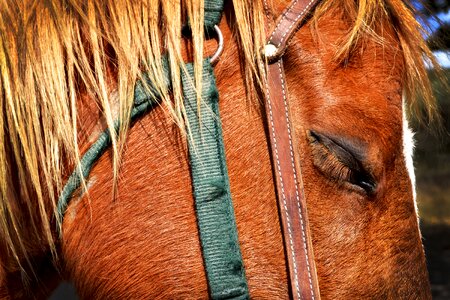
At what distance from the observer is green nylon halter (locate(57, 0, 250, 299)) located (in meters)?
1.15

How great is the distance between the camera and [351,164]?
3.95ft

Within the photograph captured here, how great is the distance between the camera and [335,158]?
1.20 meters

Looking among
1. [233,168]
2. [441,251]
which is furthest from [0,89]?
[441,251]

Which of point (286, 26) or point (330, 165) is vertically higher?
point (286, 26)

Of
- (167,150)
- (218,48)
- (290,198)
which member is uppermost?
(218,48)

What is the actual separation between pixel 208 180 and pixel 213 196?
3 cm

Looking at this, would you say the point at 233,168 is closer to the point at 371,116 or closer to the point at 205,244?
the point at 205,244

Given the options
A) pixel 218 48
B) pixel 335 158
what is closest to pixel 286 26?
pixel 218 48

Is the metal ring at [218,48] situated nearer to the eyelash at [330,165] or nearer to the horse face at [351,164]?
the horse face at [351,164]

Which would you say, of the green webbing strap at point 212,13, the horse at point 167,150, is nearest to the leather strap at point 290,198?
the horse at point 167,150


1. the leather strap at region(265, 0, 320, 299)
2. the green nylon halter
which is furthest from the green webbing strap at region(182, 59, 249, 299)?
the leather strap at region(265, 0, 320, 299)

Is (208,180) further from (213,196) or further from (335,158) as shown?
(335,158)

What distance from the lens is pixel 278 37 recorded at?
1.22m

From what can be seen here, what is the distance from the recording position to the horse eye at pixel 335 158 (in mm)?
1197
